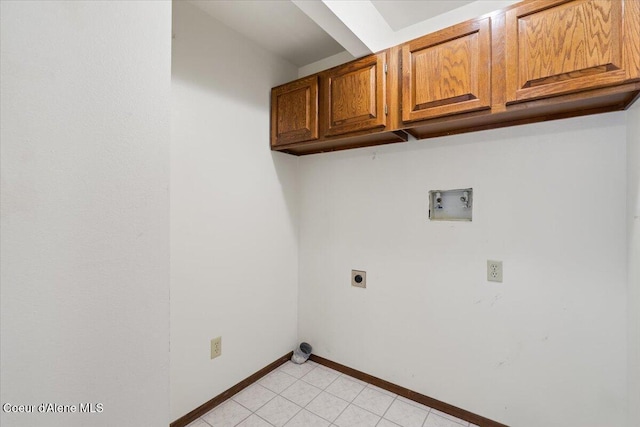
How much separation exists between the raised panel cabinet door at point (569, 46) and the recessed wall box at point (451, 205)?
0.60m

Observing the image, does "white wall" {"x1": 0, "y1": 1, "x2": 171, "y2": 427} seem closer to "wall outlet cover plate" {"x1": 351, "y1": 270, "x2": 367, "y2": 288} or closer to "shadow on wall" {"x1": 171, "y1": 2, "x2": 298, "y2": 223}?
"shadow on wall" {"x1": 171, "y1": 2, "x2": 298, "y2": 223}

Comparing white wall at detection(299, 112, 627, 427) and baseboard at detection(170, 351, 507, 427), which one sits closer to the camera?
white wall at detection(299, 112, 627, 427)

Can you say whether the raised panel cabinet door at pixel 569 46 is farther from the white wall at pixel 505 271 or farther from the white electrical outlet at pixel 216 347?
the white electrical outlet at pixel 216 347

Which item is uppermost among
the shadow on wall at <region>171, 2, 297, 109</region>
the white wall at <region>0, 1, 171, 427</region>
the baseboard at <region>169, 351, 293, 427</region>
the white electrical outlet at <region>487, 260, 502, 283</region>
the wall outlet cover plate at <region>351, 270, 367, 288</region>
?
the shadow on wall at <region>171, 2, 297, 109</region>

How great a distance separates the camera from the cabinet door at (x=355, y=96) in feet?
5.48

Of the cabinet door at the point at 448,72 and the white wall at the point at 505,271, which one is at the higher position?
the cabinet door at the point at 448,72

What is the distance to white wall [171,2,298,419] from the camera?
167 cm

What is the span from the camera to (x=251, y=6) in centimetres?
170

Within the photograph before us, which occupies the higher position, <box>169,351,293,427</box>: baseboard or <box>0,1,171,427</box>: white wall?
<box>0,1,171,427</box>: white wall

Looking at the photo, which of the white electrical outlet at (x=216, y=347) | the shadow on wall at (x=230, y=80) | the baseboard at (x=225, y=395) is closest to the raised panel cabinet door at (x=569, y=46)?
the shadow on wall at (x=230, y=80)

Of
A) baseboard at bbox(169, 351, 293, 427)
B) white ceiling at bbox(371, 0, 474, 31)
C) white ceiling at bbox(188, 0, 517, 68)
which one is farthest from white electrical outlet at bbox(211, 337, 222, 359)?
white ceiling at bbox(371, 0, 474, 31)

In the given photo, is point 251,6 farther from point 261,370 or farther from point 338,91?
point 261,370

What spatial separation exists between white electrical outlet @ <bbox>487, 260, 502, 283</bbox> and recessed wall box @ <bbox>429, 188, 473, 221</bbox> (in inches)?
11.3

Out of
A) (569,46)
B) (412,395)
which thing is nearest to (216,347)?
(412,395)
